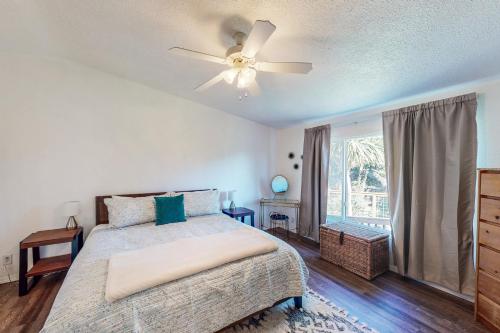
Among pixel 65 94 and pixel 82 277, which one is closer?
pixel 82 277

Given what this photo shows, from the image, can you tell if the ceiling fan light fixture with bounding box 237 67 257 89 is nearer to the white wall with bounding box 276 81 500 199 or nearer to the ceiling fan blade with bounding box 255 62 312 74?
the ceiling fan blade with bounding box 255 62 312 74

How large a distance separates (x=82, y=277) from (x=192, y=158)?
7.87 feet

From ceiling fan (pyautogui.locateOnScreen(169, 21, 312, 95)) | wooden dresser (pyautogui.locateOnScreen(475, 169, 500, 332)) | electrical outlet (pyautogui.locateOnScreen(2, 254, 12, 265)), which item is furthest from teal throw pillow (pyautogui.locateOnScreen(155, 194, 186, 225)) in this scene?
wooden dresser (pyautogui.locateOnScreen(475, 169, 500, 332))

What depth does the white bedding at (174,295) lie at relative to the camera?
1.23m

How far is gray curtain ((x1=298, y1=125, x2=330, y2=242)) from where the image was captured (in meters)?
3.56

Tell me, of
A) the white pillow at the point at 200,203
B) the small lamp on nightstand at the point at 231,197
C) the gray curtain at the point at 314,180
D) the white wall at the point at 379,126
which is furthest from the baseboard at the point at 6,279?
the white wall at the point at 379,126

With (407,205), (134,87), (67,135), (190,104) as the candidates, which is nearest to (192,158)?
(190,104)

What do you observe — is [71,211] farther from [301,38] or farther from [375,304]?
[375,304]

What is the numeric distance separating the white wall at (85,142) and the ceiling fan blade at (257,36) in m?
2.36

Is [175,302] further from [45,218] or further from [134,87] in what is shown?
[134,87]

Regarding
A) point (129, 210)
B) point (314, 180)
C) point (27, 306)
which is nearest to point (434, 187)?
point (314, 180)

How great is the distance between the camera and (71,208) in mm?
2631

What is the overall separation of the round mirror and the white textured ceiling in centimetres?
Result: 189

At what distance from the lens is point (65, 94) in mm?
2816
